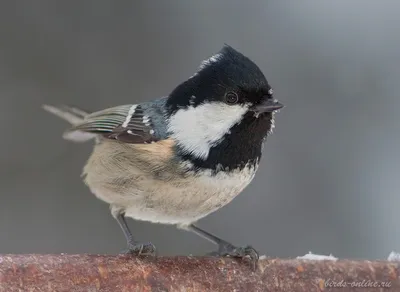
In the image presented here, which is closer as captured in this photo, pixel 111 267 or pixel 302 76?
pixel 111 267

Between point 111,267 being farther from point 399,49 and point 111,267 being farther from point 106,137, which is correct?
point 399,49

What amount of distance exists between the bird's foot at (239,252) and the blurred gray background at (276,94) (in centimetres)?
139

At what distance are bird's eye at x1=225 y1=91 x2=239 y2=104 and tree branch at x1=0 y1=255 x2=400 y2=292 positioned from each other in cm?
41

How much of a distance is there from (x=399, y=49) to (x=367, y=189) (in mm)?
932

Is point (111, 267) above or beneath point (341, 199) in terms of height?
beneath

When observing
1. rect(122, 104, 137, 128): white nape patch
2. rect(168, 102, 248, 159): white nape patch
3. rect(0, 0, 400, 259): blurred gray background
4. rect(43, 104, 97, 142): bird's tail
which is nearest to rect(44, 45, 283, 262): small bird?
rect(168, 102, 248, 159): white nape patch

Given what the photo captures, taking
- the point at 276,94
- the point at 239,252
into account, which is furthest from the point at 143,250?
the point at 276,94

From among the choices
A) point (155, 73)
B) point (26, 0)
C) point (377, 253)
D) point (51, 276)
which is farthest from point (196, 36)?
point (51, 276)

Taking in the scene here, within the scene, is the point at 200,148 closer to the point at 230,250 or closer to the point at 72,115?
the point at 230,250

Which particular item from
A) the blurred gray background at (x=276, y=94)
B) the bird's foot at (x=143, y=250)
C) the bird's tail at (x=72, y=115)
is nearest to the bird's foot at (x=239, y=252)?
the bird's foot at (x=143, y=250)

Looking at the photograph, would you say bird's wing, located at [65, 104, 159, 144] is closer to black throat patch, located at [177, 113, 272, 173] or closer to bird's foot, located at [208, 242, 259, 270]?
black throat patch, located at [177, 113, 272, 173]

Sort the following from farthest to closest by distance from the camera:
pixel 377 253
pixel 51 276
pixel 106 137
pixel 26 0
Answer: pixel 26 0
pixel 377 253
pixel 106 137
pixel 51 276

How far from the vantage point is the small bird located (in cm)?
164

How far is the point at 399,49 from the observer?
12.4ft
